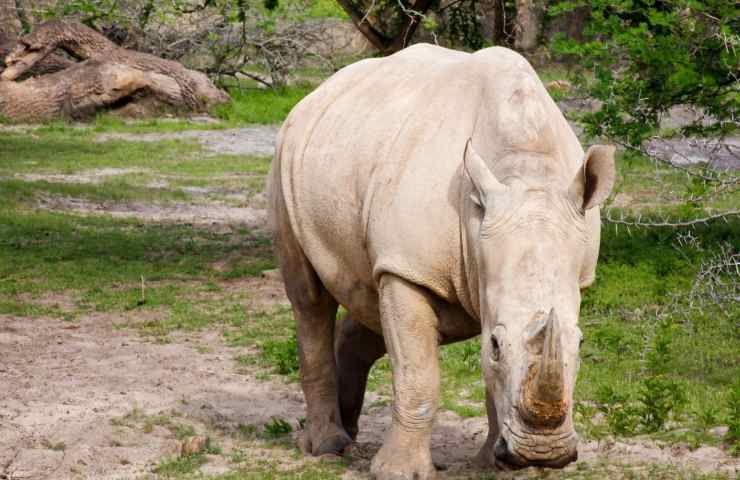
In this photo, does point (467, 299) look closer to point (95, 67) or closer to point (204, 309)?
point (204, 309)

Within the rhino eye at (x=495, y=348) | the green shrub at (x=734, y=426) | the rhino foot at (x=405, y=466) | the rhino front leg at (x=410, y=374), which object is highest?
the rhino eye at (x=495, y=348)

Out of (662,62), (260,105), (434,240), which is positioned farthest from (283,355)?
(260,105)

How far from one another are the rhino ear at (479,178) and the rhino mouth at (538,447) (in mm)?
884

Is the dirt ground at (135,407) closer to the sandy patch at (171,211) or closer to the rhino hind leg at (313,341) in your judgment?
the rhino hind leg at (313,341)

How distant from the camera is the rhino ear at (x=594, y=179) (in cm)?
480

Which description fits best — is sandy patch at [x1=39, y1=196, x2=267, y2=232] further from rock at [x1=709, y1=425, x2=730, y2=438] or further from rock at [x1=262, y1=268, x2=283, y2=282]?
rock at [x1=709, y1=425, x2=730, y2=438]

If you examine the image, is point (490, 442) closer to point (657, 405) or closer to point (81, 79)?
point (657, 405)

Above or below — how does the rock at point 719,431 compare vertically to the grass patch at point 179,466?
above

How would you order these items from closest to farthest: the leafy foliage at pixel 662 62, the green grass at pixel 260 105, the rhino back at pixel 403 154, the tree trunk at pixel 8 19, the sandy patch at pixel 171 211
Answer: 1. the rhino back at pixel 403 154
2. the leafy foliage at pixel 662 62
3. the sandy patch at pixel 171 211
4. the green grass at pixel 260 105
5. the tree trunk at pixel 8 19

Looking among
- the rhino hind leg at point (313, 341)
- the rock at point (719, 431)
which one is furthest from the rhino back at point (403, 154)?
the rock at point (719, 431)

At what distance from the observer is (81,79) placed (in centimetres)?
2050

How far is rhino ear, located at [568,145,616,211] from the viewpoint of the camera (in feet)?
15.8

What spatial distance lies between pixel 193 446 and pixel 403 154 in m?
1.89

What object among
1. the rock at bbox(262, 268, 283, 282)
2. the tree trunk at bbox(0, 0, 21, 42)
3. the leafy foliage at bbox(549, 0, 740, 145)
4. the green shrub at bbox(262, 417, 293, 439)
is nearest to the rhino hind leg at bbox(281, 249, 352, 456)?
the green shrub at bbox(262, 417, 293, 439)
